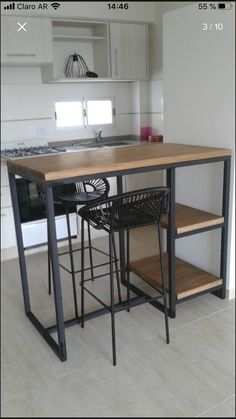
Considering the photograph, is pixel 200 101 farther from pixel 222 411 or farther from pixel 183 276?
pixel 222 411

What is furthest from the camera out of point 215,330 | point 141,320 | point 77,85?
point 77,85

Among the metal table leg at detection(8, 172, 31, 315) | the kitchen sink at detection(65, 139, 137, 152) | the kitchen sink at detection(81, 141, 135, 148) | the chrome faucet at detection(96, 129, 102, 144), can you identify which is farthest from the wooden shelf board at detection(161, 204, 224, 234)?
the chrome faucet at detection(96, 129, 102, 144)

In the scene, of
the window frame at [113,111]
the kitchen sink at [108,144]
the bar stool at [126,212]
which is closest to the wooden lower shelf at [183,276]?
the bar stool at [126,212]

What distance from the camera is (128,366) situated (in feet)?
6.00

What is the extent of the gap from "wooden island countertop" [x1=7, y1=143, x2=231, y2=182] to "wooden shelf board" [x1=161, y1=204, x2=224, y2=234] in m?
0.36

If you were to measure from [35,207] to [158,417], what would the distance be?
2.10 metres

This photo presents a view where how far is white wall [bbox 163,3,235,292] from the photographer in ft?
6.81

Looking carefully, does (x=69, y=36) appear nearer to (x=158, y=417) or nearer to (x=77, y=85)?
(x=77, y=85)

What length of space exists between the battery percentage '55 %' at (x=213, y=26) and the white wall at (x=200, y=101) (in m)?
0.02

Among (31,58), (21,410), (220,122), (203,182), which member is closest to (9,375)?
(21,410)

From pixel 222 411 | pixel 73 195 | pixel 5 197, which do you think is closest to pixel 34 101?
pixel 5 197

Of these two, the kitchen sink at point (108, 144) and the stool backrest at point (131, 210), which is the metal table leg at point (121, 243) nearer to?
the stool backrest at point (131, 210)

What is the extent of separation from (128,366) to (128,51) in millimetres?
2981

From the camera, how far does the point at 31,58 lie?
3.20 meters
